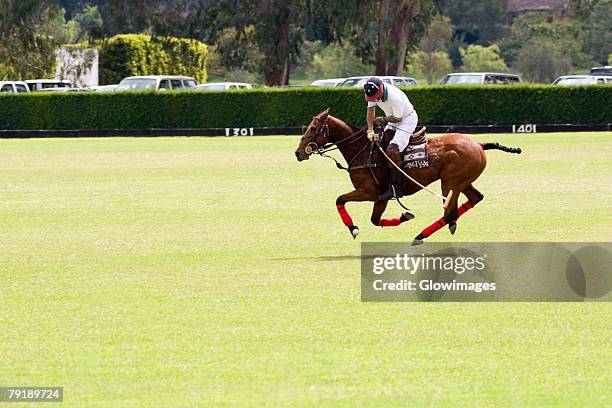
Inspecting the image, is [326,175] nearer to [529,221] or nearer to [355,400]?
[529,221]

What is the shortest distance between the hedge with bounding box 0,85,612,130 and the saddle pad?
30.8 metres

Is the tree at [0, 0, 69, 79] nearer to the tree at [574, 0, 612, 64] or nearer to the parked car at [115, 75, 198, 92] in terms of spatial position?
the parked car at [115, 75, 198, 92]

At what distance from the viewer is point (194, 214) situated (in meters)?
21.8

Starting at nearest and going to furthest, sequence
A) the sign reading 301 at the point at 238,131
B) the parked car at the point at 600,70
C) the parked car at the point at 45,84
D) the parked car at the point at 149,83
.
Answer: the sign reading 301 at the point at 238,131, the parked car at the point at 149,83, the parked car at the point at 45,84, the parked car at the point at 600,70

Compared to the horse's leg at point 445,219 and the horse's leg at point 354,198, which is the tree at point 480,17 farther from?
the horse's leg at point 354,198

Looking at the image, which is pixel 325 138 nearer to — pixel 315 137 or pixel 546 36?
Result: pixel 315 137

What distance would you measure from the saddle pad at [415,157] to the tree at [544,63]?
315ft

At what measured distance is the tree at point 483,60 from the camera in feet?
379

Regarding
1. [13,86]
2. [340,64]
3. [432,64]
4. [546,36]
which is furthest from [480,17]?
[13,86]

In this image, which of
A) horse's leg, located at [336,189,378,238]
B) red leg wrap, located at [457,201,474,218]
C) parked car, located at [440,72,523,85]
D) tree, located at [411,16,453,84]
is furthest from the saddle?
tree, located at [411,16,453,84]

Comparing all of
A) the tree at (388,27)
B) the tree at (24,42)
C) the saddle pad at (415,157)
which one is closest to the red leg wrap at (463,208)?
the saddle pad at (415,157)

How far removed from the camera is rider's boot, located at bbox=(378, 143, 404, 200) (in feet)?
53.8

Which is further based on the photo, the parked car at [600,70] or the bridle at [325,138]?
the parked car at [600,70]

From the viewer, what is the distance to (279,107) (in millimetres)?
48594
